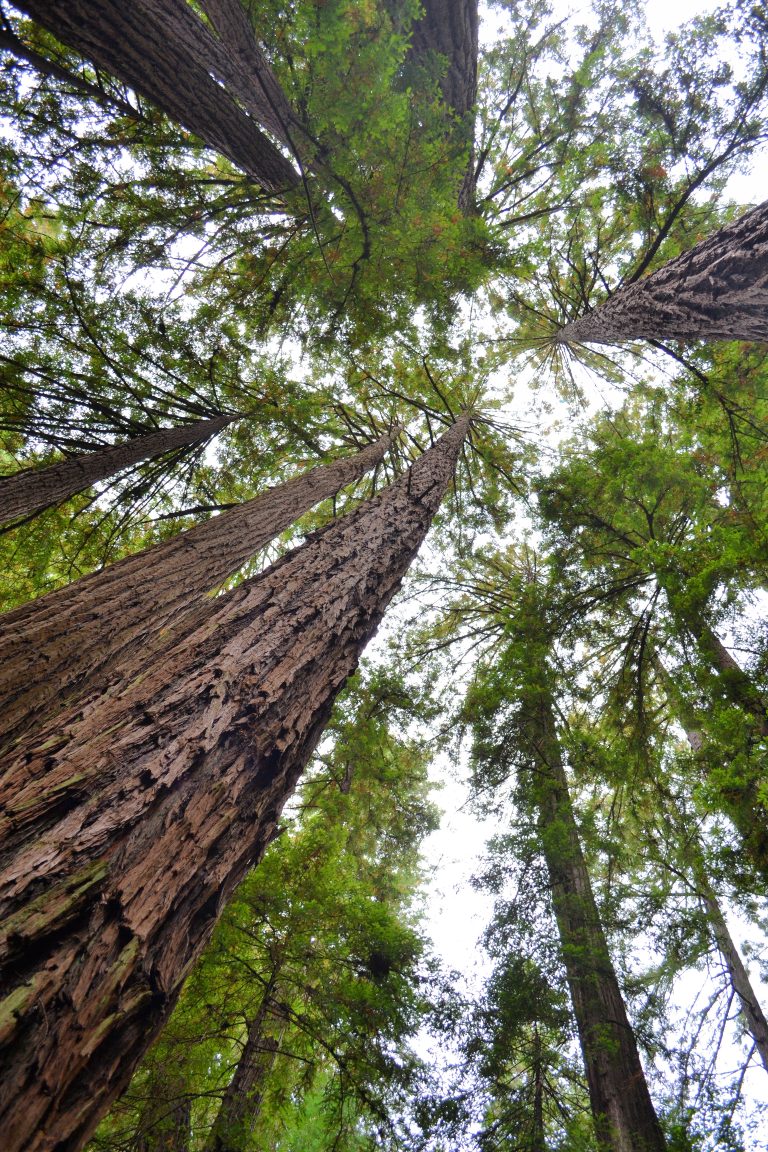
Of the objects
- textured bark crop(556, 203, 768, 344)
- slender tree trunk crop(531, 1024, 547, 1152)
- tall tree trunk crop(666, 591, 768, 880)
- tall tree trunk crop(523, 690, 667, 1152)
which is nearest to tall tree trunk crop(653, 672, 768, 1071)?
tall tree trunk crop(666, 591, 768, 880)

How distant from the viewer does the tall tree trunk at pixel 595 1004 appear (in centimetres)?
367

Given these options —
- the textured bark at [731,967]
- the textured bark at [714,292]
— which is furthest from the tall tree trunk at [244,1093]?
the textured bark at [714,292]

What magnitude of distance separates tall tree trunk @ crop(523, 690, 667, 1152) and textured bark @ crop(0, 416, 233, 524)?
19.6 feet

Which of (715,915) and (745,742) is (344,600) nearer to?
(745,742)

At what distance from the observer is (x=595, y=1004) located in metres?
4.21

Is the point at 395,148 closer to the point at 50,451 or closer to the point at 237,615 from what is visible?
the point at 237,615

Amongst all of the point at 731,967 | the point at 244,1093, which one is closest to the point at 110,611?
the point at 244,1093

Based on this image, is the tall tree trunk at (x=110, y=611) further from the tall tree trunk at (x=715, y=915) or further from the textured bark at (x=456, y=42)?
the textured bark at (x=456, y=42)

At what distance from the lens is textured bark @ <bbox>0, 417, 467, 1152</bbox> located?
0.90m

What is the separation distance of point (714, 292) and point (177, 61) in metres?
4.52

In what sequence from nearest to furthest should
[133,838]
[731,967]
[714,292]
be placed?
[133,838]
[714,292]
[731,967]

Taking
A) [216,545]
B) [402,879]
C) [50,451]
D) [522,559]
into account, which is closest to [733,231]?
[216,545]

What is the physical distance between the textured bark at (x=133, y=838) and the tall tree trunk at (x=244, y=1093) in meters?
2.98

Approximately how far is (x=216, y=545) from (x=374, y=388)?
15.8 ft
